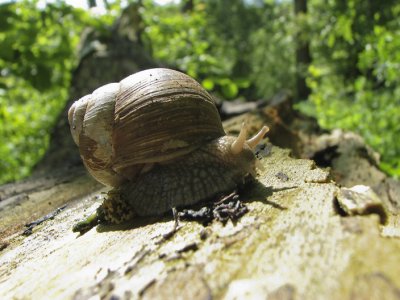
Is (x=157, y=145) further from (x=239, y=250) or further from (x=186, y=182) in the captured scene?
(x=239, y=250)

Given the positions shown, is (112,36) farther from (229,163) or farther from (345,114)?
(229,163)

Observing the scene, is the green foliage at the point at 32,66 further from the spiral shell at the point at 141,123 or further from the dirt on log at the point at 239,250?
the spiral shell at the point at 141,123

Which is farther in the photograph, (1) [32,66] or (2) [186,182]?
(1) [32,66]

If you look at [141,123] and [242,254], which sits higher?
[141,123]

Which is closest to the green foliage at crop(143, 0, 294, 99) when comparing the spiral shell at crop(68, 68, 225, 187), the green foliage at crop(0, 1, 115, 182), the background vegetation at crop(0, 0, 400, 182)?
the background vegetation at crop(0, 0, 400, 182)

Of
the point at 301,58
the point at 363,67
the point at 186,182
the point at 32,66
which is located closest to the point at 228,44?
the point at 301,58

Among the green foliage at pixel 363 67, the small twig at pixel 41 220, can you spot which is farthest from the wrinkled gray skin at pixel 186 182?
the green foliage at pixel 363 67
